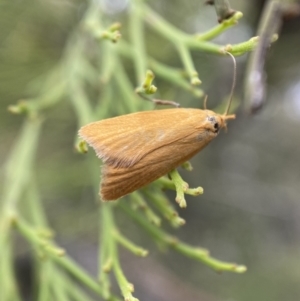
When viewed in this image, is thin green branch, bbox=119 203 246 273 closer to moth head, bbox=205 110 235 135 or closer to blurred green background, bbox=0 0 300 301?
moth head, bbox=205 110 235 135

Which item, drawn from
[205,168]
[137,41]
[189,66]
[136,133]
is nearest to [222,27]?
[189,66]

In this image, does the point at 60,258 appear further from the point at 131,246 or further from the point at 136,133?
the point at 136,133

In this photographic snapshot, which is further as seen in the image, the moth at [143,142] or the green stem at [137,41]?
the green stem at [137,41]

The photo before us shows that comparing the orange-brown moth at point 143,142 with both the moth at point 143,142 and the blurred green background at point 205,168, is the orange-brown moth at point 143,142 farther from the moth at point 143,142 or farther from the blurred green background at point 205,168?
the blurred green background at point 205,168

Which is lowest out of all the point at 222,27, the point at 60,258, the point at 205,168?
the point at 205,168

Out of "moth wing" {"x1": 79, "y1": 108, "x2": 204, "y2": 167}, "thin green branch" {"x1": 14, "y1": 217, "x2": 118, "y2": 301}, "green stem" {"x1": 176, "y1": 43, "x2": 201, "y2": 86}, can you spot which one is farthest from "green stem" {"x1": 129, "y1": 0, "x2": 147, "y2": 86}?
"thin green branch" {"x1": 14, "y1": 217, "x2": 118, "y2": 301}

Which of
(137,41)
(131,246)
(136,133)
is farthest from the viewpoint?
(137,41)

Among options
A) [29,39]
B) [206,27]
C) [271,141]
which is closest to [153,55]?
[206,27]

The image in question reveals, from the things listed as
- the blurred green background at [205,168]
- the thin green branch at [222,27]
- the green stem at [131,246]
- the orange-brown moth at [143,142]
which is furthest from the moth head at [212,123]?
the blurred green background at [205,168]
